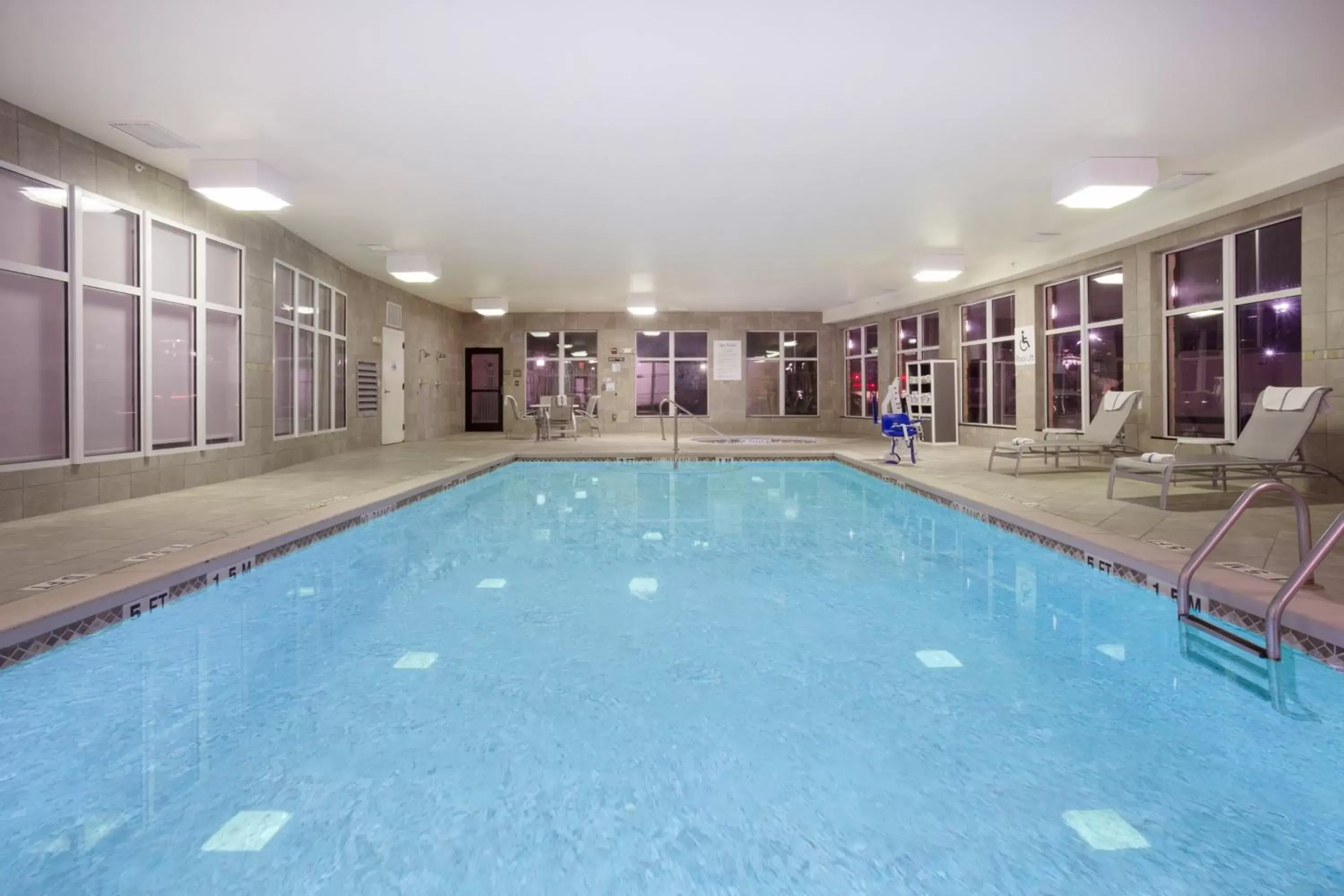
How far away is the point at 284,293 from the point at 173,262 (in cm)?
202

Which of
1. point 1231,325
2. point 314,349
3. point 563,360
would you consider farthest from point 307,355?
point 1231,325

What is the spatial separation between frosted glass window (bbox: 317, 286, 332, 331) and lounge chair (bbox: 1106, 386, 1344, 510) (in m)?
8.83

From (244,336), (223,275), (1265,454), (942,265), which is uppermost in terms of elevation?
(942,265)

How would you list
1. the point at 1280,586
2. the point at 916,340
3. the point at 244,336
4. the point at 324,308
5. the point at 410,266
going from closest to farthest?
the point at 1280,586 < the point at 244,336 < the point at 410,266 < the point at 324,308 < the point at 916,340

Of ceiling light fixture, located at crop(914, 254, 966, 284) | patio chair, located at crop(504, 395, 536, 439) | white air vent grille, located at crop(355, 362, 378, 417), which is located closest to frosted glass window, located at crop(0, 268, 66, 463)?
white air vent grille, located at crop(355, 362, 378, 417)

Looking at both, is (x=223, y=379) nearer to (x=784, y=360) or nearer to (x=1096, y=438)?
(x=1096, y=438)

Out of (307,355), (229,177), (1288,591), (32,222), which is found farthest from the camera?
(307,355)

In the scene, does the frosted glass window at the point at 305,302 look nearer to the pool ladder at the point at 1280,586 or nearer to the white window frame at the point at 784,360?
the pool ladder at the point at 1280,586

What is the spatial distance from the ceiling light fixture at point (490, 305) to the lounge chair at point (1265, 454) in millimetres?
10370

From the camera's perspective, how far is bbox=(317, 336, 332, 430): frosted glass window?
31.1 ft

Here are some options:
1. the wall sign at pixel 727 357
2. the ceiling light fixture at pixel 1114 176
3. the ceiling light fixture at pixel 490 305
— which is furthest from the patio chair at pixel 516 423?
the ceiling light fixture at pixel 1114 176

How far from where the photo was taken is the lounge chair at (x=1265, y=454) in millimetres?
5539

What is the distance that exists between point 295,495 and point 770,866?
5.49 m

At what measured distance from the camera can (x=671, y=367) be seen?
1630 cm
